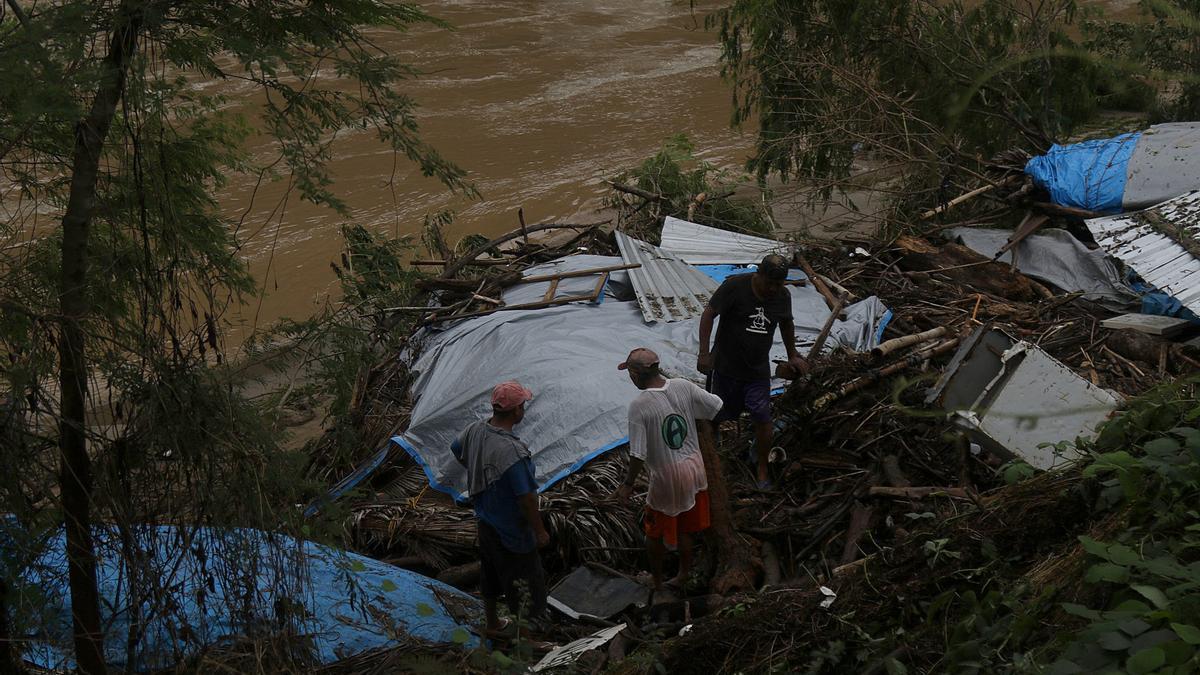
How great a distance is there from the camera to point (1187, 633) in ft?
8.03

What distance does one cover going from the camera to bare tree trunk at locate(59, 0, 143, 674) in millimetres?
3330

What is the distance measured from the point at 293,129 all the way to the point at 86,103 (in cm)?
70

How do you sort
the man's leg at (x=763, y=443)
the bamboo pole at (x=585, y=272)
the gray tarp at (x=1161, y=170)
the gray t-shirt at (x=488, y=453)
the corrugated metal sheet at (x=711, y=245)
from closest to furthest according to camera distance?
the gray t-shirt at (x=488, y=453)
the man's leg at (x=763, y=443)
the gray tarp at (x=1161, y=170)
the bamboo pole at (x=585, y=272)
the corrugated metal sheet at (x=711, y=245)

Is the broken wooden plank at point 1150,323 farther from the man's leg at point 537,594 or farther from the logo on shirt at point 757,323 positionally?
the man's leg at point 537,594

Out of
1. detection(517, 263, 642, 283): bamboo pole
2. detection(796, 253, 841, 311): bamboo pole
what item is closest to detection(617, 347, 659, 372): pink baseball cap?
detection(796, 253, 841, 311): bamboo pole

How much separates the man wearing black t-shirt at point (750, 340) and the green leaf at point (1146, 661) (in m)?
3.65

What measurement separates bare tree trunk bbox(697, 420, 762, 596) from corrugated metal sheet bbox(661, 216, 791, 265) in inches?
154

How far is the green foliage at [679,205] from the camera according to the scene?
35.3 feet

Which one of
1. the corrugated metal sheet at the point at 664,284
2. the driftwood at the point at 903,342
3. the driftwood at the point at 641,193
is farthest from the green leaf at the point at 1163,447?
the driftwood at the point at 641,193

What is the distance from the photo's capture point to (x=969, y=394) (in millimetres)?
5605

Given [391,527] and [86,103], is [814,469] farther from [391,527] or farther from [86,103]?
[86,103]

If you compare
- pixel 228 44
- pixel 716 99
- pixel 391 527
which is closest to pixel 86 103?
pixel 228 44

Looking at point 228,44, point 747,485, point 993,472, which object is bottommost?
point 747,485

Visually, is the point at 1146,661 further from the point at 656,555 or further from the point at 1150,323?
the point at 1150,323
